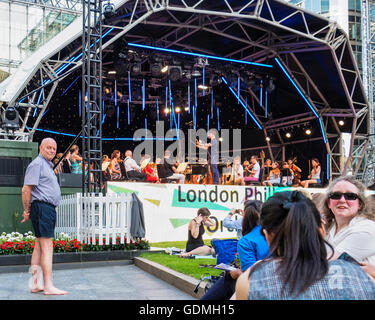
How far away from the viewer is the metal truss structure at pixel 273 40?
13297mm

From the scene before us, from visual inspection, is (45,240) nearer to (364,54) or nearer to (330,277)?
(330,277)

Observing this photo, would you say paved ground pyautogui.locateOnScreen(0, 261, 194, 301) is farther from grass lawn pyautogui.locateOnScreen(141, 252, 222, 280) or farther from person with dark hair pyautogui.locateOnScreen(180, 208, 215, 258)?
person with dark hair pyautogui.locateOnScreen(180, 208, 215, 258)

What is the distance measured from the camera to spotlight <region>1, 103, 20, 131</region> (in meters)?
10.9

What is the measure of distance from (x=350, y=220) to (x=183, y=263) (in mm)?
4679

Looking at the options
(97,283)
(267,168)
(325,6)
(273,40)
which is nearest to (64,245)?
(97,283)

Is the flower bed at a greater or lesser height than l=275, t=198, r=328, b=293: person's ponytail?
lesser

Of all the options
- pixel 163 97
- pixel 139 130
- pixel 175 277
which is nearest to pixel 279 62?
pixel 163 97

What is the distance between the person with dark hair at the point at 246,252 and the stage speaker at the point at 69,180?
808 cm

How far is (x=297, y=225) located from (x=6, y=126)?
10351 millimetres

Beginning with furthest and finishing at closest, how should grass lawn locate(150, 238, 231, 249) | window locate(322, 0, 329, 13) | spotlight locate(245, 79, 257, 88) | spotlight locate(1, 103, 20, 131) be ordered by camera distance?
window locate(322, 0, 329, 13)
spotlight locate(245, 79, 257, 88)
spotlight locate(1, 103, 20, 131)
grass lawn locate(150, 238, 231, 249)

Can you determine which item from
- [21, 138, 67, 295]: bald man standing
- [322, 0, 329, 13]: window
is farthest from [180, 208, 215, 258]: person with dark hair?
[322, 0, 329, 13]: window

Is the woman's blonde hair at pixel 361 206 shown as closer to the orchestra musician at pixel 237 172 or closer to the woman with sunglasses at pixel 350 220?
the woman with sunglasses at pixel 350 220

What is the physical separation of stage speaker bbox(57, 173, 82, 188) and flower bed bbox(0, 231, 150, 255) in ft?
7.38

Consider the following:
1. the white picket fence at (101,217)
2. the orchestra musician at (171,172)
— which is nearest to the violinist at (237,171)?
the orchestra musician at (171,172)
